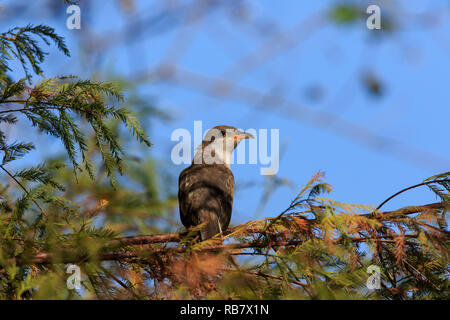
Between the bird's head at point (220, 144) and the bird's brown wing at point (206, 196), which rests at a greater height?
the bird's head at point (220, 144)

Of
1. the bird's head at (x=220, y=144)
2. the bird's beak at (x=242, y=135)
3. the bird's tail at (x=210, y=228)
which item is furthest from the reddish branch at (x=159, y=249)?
the bird's beak at (x=242, y=135)

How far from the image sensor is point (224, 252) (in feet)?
9.14

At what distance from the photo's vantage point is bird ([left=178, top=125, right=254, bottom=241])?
4.42m

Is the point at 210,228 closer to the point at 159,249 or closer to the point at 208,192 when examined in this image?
the point at 208,192

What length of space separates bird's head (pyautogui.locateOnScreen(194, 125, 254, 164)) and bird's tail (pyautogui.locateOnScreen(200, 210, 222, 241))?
1159 millimetres

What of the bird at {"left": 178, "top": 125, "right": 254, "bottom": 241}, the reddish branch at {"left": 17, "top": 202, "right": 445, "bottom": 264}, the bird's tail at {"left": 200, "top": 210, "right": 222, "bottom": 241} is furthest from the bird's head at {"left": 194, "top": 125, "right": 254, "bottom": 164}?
the reddish branch at {"left": 17, "top": 202, "right": 445, "bottom": 264}

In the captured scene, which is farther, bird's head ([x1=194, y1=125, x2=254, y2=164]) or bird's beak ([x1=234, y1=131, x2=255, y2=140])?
bird's beak ([x1=234, y1=131, x2=255, y2=140])

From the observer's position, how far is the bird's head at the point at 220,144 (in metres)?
5.60

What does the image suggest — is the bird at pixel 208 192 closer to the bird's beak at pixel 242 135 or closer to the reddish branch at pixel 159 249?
the bird's beak at pixel 242 135

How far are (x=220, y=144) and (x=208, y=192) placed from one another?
1346 millimetres

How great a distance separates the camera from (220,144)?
5895 mm

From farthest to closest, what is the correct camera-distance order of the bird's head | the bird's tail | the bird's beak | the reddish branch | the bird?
1. the bird's beak
2. the bird's head
3. the bird
4. the bird's tail
5. the reddish branch

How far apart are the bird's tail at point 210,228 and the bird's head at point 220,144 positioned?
116 cm

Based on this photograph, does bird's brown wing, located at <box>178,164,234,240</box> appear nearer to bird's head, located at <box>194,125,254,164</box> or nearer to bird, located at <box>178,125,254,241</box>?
bird, located at <box>178,125,254,241</box>
